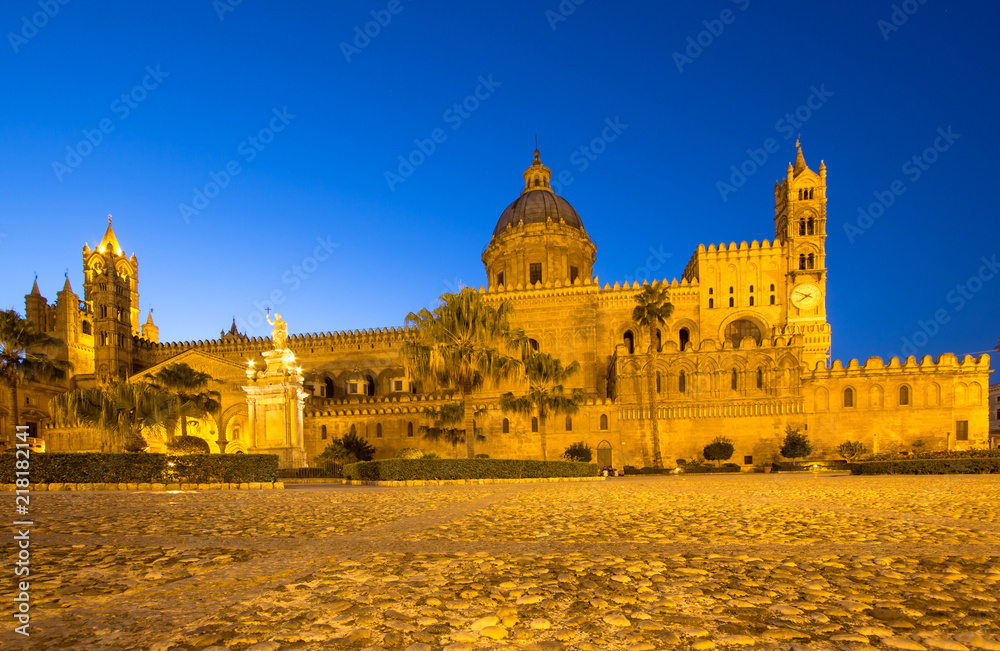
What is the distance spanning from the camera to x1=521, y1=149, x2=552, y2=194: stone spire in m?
59.1

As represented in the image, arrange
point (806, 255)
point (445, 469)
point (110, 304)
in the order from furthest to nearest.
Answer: point (110, 304) → point (806, 255) → point (445, 469)

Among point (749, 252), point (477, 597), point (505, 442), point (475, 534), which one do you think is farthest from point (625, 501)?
point (749, 252)

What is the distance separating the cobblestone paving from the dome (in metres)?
47.1

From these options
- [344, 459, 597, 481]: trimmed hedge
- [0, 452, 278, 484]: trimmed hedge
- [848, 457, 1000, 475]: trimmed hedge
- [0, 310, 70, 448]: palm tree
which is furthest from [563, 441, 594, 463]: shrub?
[0, 310, 70, 448]: palm tree

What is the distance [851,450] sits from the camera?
35406mm

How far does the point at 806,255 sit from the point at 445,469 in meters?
35.8

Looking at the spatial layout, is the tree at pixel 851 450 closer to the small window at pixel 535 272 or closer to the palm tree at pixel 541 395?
the palm tree at pixel 541 395

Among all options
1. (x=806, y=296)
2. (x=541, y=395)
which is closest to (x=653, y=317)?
(x=541, y=395)

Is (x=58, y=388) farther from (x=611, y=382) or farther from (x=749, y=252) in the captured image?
(x=749, y=252)

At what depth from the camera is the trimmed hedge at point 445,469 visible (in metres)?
20.0

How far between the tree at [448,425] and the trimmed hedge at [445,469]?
272 inches

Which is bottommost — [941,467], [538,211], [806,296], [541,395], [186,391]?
[941,467]

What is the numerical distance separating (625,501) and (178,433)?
38836mm

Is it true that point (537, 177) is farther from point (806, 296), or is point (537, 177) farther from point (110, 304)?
point (110, 304)
